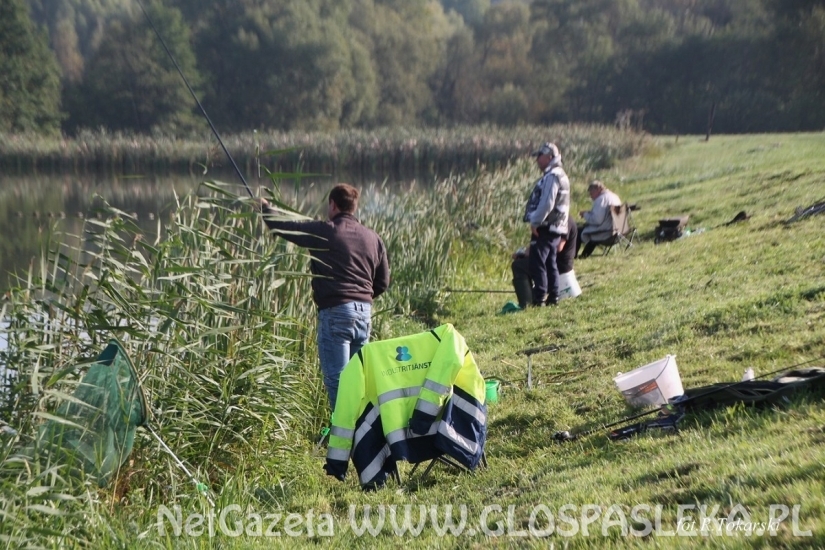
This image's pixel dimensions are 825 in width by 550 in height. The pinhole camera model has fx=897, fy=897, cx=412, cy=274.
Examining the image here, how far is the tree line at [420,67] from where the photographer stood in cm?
4700

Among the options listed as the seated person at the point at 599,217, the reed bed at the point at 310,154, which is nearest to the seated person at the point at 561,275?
the seated person at the point at 599,217

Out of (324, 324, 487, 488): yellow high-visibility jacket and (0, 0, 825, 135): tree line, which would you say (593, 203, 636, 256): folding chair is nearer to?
(324, 324, 487, 488): yellow high-visibility jacket

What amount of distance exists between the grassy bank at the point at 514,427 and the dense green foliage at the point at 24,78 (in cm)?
4214

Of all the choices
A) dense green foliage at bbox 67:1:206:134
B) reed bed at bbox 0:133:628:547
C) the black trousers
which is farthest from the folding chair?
dense green foliage at bbox 67:1:206:134

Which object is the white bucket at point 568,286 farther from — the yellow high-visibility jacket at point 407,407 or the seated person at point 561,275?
the yellow high-visibility jacket at point 407,407

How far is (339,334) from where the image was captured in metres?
5.73

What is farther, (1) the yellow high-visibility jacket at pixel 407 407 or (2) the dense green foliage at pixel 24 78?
(2) the dense green foliage at pixel 24 78

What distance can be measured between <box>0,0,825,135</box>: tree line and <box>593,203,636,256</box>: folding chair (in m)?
35.6

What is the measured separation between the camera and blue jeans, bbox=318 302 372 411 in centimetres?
572

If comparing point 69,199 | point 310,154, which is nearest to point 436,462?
point 69,199

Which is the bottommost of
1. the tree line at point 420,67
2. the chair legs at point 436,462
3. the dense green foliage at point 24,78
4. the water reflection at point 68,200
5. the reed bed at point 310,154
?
the chair legs at point 436,462

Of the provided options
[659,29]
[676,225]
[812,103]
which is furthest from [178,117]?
[676,225]

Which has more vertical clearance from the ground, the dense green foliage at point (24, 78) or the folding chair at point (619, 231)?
the dense green foliage at point (24, 78)

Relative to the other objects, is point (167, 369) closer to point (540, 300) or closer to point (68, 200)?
point (540, 300)
